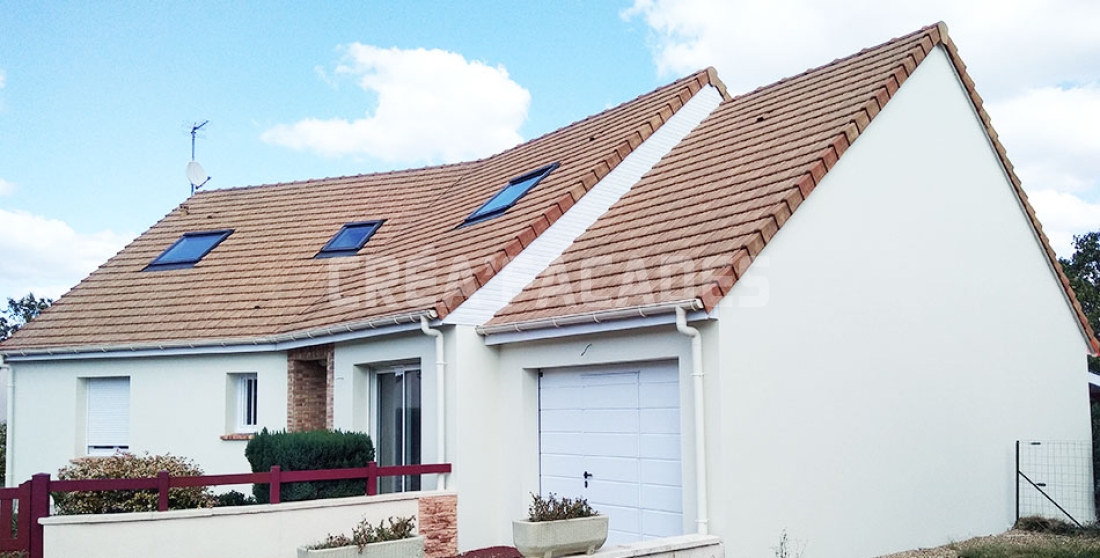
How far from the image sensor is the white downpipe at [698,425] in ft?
33.2

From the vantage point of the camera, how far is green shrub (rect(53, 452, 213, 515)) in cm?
1152

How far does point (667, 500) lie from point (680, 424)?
2.97 ft

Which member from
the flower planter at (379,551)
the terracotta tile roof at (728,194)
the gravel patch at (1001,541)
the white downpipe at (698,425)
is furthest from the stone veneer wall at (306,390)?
the gravel patch at (1001,541)

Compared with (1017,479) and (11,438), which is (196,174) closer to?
(11,438)

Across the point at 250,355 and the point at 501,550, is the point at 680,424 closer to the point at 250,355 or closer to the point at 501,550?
the point at 501,550

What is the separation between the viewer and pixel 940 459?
477 inches

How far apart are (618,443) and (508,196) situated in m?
5.48

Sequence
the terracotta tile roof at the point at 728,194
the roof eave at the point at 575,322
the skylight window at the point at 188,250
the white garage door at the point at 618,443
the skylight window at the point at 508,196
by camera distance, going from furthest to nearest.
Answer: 1. the skylight window at the point at 188,250
2. the skylight window at the point at 508,196
3. the white garage door at the point at 618,443
4. the terracotta tile roof at the point at 728,194
5. the roof eave at the point at 575,322

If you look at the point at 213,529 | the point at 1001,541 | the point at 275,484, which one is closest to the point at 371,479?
the point at 275,484

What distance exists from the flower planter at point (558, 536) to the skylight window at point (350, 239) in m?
9.50

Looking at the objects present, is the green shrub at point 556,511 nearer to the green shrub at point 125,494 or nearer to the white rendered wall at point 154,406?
the green shrub at point 125,494

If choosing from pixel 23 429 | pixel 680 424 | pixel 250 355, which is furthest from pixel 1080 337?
pixel 23 429

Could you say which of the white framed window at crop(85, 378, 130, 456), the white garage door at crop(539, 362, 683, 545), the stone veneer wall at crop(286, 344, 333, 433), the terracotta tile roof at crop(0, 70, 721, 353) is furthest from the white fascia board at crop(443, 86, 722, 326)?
the white framed window at crop(85, 378, 130, 456)

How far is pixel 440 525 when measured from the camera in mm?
12305
